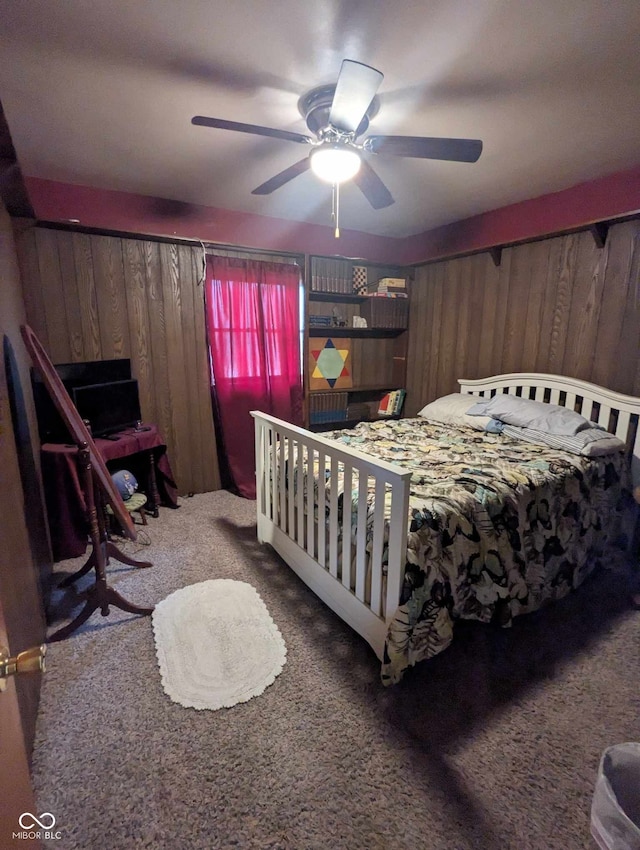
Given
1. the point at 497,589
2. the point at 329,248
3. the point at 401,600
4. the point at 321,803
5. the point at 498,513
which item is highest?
the point at 329,248

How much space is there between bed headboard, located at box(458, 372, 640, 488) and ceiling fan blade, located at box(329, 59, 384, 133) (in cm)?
214

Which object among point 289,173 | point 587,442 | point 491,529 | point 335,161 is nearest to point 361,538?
point 491,529

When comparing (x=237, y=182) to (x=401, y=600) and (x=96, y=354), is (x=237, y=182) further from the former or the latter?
(x=401, y=600)

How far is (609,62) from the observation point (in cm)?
150

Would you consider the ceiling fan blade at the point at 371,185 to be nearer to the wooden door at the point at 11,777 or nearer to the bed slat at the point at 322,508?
the bed slat at the point at 322,508

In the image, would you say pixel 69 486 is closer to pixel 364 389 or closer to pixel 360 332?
pixel 364 389

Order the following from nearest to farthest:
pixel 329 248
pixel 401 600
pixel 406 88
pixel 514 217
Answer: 1. pixel 401 600
2. pixel 406 88
3. pixel 514 217
4. pixel 329 248

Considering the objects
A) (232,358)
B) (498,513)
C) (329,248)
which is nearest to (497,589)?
(498,513)

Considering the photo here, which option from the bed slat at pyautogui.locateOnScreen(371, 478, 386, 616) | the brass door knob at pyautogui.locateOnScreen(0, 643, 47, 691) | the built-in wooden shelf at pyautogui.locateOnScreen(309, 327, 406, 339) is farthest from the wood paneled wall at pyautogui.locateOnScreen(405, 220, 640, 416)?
the brass door knob at pyautogui.locateOnScreen(0, 643, 47, 691)

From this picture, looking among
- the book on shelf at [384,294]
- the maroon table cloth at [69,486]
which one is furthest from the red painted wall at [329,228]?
the maroon table cloth at [69,486]

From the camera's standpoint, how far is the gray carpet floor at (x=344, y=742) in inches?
42.2

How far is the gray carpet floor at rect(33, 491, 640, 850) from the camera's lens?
3.52 feet

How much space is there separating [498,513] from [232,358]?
244 cm

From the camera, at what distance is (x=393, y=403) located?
13.1 ft
